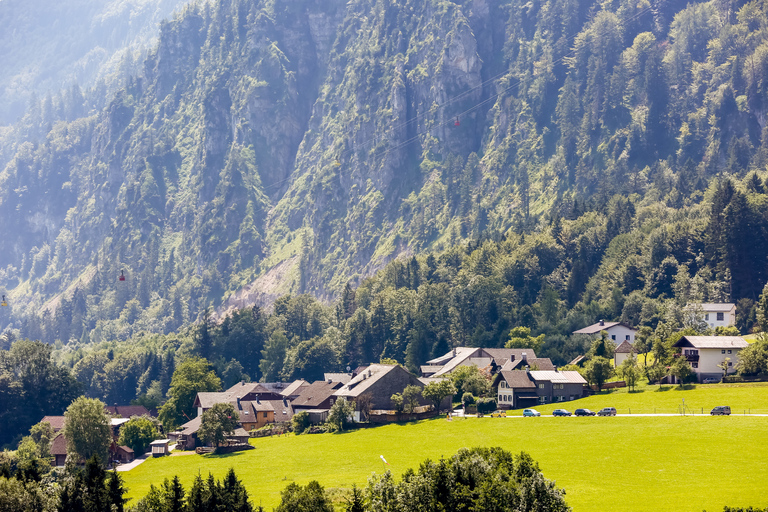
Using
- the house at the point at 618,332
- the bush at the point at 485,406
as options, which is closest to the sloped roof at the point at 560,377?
the bush at the point at 485,406

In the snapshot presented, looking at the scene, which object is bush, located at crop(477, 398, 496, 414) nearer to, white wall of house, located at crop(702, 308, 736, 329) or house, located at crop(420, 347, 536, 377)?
house, located at crop(420, 347, 536, 377)

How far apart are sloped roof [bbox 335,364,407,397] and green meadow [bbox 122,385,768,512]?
11.0m

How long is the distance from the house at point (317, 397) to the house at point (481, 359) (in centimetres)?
1674

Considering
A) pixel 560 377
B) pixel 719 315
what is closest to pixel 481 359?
pixel 560 377

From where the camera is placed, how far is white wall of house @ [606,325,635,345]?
15738cm

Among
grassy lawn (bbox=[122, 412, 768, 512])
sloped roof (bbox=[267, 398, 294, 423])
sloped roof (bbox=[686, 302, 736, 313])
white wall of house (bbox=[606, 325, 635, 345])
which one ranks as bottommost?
grassy lawn (bbox=[122, 412, 768, 512])

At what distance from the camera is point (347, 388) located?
455ft

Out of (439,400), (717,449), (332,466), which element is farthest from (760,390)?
(332,466)

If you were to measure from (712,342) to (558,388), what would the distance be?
21.6 meters

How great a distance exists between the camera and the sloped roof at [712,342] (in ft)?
406

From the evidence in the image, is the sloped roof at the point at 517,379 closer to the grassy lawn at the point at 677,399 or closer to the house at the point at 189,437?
the grassy lawn at the point at 677,399

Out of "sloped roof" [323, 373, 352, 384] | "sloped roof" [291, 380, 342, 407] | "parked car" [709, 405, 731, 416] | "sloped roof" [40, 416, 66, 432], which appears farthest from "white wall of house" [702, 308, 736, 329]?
"sloped roof" [40, 416, 66, 432]

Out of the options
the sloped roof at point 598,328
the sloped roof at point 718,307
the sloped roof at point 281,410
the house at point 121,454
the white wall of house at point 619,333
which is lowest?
the house at point 121,454

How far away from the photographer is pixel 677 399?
365 ft
